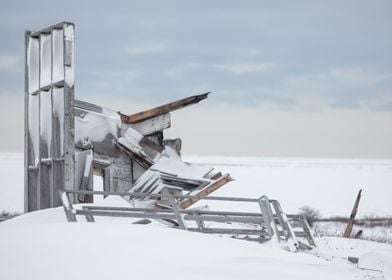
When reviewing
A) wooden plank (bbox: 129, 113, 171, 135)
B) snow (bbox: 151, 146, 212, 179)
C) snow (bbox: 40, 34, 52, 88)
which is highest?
snow (bbox: 40, 34, 52, 88)

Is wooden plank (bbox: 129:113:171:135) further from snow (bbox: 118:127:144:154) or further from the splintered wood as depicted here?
snow (bbox: 118:127:144:154)

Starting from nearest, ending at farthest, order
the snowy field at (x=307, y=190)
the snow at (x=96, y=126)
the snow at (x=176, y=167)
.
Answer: the snow at (x=96, y=126), the snow at (x=176, y=167), the snowy field at (x=307, y=190)

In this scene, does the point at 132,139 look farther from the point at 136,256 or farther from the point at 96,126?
the point at 136,256

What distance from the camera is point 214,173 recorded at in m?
17.9

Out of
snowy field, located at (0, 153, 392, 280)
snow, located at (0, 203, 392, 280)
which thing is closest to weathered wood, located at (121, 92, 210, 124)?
snowy field, located at (0, 153, 392, 280)

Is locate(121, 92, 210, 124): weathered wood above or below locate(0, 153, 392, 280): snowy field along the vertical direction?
above

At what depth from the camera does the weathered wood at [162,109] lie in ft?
59.4

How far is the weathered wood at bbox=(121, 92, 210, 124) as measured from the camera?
18.1 meters

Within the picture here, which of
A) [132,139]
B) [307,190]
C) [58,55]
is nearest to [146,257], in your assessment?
[58,55]

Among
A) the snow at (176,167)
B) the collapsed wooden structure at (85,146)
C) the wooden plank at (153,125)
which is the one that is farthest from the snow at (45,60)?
the snow at (176,167)

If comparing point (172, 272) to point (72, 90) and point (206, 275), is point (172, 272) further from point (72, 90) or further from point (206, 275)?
point (72, 90)

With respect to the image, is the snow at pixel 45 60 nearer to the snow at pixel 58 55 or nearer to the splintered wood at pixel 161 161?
the snow at pixel 58 55

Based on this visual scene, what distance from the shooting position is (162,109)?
18469 mm

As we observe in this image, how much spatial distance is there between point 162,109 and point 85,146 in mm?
2292
